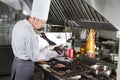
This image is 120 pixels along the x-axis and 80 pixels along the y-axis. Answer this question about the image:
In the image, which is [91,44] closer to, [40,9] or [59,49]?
[59,49]

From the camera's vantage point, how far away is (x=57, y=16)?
2.42 meters

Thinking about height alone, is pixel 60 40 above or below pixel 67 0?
below

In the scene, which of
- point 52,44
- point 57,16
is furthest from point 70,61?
point 57,16

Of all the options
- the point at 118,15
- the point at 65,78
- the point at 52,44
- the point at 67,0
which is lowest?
the point at 65,78

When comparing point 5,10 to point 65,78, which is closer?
point 65,78

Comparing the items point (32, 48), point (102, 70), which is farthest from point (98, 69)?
point (32, 48)

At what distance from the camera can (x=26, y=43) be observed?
195 cm

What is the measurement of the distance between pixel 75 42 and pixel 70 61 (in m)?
0.45

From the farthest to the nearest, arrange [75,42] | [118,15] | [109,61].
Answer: [75,42] < [109,61] < [118,15]

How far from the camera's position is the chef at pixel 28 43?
1.94m

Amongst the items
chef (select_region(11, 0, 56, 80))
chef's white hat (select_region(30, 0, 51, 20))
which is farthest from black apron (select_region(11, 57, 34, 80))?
chef's white hat (select_region(30, 0, 51, 20))

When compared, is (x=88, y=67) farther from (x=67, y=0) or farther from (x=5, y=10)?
(x=5, y=10)

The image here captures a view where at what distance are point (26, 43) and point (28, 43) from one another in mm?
25

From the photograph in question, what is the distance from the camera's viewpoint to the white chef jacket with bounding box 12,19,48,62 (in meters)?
1.94
